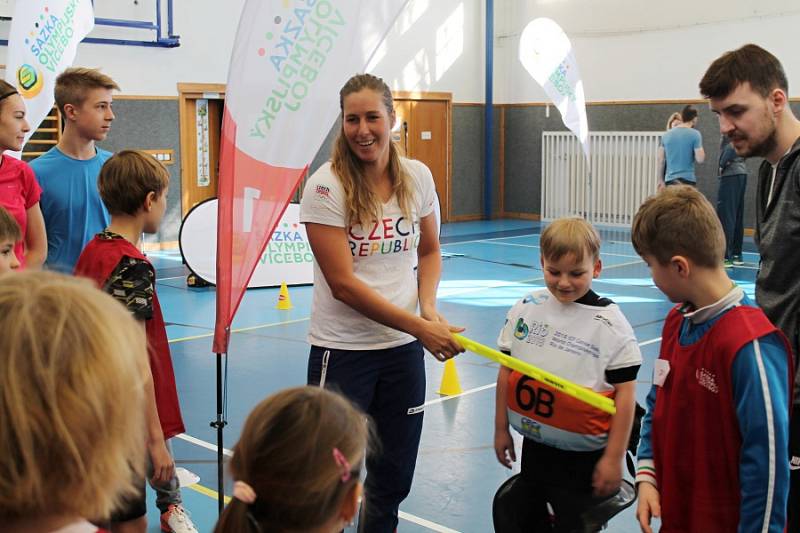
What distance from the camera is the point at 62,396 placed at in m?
1.02

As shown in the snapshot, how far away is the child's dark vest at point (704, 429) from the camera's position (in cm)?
198

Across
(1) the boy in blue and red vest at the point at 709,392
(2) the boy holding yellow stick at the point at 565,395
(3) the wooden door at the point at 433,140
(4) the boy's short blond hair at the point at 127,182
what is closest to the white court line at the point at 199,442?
(4) the boy's short blond hair at the point at 127,182

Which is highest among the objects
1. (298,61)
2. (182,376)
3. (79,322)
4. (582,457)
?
(298,61)

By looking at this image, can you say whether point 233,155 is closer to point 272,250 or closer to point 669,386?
point 669,386

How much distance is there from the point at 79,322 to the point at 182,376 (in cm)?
515

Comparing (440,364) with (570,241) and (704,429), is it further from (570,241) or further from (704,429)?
(704,429)

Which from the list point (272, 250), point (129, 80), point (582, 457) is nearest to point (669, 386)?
point (582, 457)

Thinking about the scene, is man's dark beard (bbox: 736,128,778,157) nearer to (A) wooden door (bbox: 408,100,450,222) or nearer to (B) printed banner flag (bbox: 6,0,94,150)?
(B) printed banner flag (bbox: 6,0,94,150)

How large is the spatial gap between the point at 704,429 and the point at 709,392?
91mm

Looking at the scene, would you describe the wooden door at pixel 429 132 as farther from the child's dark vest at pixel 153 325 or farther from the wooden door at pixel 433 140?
the child's dark vest at pixel 153 325

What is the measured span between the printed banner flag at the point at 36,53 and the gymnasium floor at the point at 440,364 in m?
1.99

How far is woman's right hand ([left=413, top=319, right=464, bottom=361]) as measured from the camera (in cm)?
277

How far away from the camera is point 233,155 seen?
2.91 m

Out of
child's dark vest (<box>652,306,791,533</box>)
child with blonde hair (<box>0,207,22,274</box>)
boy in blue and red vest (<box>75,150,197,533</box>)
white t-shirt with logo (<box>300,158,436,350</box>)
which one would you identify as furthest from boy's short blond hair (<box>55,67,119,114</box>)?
child's dark vest (<box>652,306,791,533</box>)
